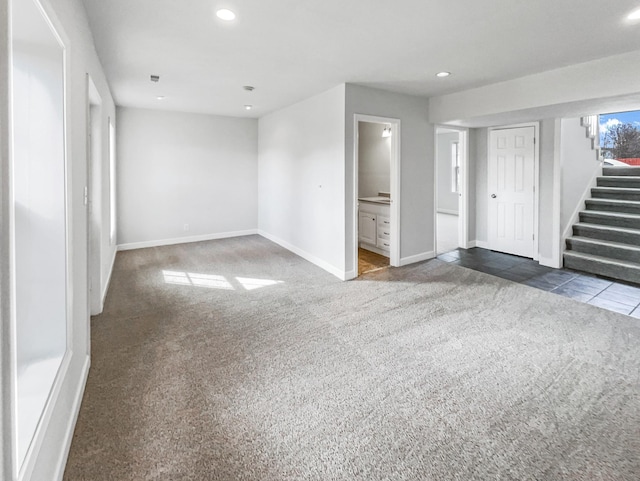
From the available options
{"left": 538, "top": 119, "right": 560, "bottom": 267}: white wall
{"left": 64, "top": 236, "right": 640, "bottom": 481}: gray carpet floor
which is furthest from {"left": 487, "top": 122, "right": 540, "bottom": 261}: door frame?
{"left": 64, "top": 236, "right": 640, "bottom": 481}: gray carpet floor

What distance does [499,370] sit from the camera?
8.10 feet

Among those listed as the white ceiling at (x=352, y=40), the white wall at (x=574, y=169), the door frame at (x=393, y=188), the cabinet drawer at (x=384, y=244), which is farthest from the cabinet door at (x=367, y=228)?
the white wall at (x=574, y=169)

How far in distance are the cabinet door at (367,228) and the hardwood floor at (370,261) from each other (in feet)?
0.77

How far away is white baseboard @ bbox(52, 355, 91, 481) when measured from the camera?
154 cm

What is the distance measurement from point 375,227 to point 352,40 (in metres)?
3.40

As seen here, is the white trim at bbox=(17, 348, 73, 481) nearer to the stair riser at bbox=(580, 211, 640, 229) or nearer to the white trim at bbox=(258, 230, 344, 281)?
the white trim at bbox=(258, 230, 344, 281)

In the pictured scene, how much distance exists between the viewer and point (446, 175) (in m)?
10.7

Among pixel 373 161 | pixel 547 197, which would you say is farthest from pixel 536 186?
pixel 373 161

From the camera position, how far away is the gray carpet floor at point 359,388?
1.68 metres

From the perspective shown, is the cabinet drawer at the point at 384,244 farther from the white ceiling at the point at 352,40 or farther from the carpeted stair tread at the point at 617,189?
the carpeted stair tread at the point at 617,189

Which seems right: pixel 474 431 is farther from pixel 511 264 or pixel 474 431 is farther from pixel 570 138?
pixel 570 138

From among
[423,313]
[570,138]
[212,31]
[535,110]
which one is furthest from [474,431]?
[570,138]

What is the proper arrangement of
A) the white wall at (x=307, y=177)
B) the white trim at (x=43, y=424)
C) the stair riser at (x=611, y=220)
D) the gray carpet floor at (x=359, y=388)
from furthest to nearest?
the stair riser at (x=611, y=220), the white wall at (x=307, y=177), the gray carpet floor at (x=359, y=388), the white trim at (x=43, y=424)

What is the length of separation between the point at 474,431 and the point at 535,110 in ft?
12.5
